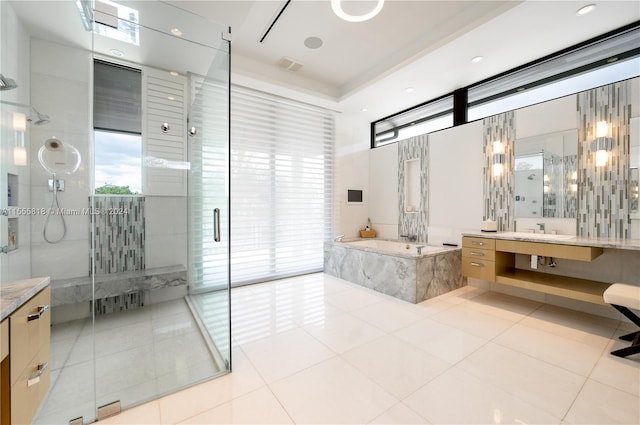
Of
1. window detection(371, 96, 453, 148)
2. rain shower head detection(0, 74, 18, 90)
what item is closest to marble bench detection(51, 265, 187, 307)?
rain shower head detection(0, 74, 18, 90)

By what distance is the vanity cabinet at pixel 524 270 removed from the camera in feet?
7.90

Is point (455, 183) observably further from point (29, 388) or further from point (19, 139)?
point (19, 139)

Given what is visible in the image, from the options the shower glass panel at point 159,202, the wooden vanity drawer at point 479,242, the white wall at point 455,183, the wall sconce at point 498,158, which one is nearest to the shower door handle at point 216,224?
the shower glass panel at point 159,202

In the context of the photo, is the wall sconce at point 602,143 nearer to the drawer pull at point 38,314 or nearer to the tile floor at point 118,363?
the tile floor at point 118,363

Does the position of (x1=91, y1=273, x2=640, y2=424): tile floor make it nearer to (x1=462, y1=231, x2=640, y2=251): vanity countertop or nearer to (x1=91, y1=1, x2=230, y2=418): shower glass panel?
(x1=91, y1=1, x2=230, y2=418): shower glass panel

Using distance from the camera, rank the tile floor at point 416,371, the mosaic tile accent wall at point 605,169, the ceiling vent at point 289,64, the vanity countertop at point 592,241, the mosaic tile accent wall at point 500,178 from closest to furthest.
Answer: the tile floor at point 416,371
the vanity countertop at point 592,241
the mosaic tile accent wall at point 605,169
the mosaic tile accent wall at point 500,178
the ceiling vent at point 289,64

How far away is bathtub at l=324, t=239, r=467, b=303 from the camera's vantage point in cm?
319

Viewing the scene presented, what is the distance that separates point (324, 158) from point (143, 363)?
3757 millimetres

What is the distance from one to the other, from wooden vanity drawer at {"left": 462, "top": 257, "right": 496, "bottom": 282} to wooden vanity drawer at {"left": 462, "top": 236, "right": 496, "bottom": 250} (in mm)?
162

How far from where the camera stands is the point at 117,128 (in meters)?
2.80

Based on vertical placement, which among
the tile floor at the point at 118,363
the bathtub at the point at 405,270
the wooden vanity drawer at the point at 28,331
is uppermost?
the wooden vanity drawer at the point at 28,331

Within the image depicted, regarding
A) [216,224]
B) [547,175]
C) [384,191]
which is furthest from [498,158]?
[216,224]

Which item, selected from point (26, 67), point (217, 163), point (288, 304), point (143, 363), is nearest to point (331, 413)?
point (143, 363)

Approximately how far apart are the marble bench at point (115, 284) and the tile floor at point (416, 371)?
0.89 metres
